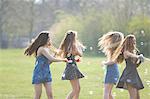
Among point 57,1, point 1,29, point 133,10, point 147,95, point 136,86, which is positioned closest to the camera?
point 136,86

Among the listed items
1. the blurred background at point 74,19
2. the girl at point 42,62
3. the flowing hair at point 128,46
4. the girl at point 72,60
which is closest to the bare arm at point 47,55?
the girl at point 42,62

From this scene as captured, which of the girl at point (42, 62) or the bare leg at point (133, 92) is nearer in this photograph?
the bare leg at point (133, 92)

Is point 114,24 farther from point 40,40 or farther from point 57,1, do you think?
point 40,40

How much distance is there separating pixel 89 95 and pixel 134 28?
2364 cm

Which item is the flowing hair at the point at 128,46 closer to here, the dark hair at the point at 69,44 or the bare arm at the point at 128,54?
the bare arm at the point at 128,54

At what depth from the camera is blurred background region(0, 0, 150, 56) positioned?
117 ft

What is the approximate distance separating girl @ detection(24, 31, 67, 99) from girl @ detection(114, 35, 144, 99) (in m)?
1.03

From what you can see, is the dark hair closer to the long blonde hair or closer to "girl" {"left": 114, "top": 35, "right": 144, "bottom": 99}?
the long blonde hair

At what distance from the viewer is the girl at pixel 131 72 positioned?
25.6ft

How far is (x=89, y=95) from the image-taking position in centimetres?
1090

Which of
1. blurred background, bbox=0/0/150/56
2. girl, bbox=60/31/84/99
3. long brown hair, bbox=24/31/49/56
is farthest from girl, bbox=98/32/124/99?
blurred background, bbox=0/0/150/56

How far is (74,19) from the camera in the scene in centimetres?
4253

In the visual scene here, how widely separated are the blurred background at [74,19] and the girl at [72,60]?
1939 centimetres

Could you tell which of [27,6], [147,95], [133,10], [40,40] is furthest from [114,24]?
[40,40]
